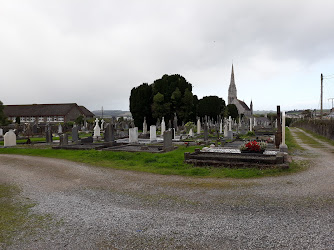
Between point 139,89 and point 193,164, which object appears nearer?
point 193,164

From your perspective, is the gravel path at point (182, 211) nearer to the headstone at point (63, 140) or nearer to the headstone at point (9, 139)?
the headstone at point (63, 140)

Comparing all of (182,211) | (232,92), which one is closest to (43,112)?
(182,211)

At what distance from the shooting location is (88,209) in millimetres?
5992

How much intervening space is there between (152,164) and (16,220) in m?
7.14

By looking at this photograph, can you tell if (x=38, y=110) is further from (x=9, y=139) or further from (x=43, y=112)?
(x=9, y=139)

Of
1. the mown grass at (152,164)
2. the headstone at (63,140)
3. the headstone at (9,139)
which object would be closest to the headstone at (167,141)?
the mown grass at (152,164)

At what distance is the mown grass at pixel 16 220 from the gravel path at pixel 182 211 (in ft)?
0.78

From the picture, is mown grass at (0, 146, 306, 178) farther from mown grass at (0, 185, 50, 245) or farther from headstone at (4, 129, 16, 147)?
mown grass at (0, 185, 50, 245)

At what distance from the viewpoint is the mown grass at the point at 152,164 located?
9465mm

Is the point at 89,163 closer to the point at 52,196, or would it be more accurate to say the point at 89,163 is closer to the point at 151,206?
the point at 52,196

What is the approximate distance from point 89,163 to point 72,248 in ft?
29.5

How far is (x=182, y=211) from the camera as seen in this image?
5.70 m

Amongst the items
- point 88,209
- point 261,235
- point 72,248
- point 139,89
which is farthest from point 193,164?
point 139,89

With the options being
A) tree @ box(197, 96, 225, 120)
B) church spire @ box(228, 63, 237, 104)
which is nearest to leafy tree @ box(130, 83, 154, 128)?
tree @ box(197, 96, 225, 120)
